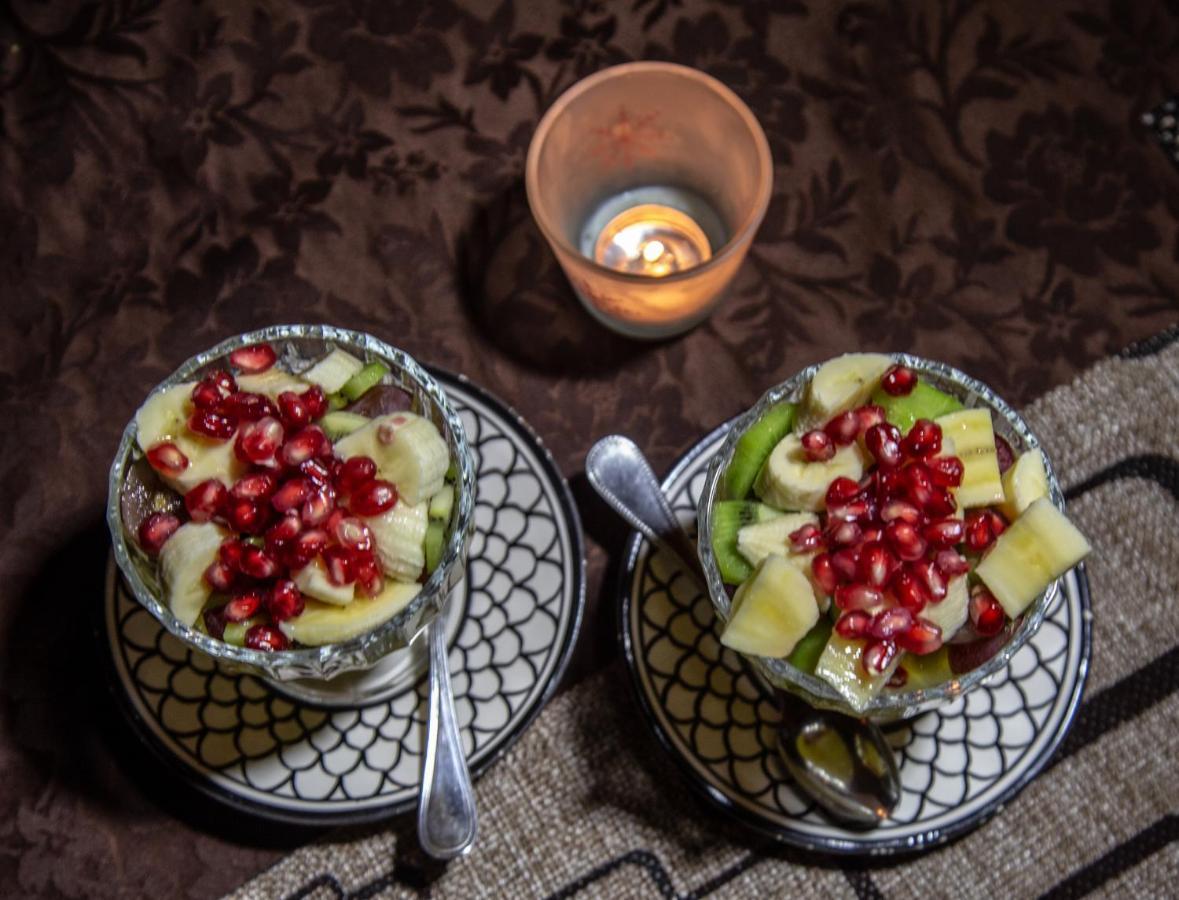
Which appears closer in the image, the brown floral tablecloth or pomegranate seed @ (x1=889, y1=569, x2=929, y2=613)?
pomegranate seed @ (x1=889, y1=569, x2=929, y2=613)

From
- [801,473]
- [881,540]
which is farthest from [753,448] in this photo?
[881,540]

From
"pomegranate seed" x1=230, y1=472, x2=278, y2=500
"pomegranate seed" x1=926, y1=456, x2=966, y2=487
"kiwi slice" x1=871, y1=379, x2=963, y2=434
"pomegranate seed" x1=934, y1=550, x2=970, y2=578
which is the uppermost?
"pomegranate seed" x1=926, y1=456, x2=966, y2=487

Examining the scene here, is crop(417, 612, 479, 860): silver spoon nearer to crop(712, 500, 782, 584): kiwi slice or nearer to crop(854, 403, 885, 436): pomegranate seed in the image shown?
crop(712, 500, 782, 584): kiwi slice

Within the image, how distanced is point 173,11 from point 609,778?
1304mm

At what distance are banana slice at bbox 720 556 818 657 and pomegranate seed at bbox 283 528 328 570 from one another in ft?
1.41

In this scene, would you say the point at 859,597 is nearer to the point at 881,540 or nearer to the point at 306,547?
the point at 881,540

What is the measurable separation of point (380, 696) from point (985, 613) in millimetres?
731

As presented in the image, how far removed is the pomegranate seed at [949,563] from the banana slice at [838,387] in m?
0.19

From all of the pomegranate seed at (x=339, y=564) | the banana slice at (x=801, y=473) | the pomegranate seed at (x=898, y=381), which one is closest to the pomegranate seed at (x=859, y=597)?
the banana slice at (x=801, y=473)

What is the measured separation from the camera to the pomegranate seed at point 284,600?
4.05ft

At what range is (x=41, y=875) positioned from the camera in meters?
1.49

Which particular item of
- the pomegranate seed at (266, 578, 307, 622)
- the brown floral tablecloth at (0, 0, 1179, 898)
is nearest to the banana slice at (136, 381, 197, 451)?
the pomegranate seed at (266, 578, 307, 622)

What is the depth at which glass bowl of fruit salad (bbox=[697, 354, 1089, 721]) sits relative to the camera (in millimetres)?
1182

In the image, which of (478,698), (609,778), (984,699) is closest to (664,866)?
(609,778)
